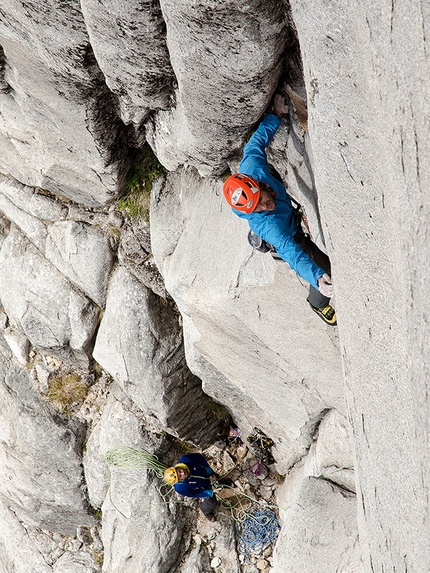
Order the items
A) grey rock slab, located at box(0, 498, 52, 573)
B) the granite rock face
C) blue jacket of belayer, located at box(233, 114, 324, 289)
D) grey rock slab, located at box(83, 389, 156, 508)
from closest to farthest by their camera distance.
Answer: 1. the granite rock face
2. blue jacket of belayer, located at box(233, 114, 324, 289)
3. grey rock slab, located at box(83, 389, 156, 508)
4. grey rock slab, located at box(0, 498, 52, 573)

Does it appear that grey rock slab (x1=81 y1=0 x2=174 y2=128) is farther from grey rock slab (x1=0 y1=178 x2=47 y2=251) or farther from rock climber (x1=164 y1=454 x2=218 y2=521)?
rock climber (x1=164 y1=454 x2=218 y2=521)

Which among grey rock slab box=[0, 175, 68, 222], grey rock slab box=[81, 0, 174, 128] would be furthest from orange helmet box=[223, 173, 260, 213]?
grey rock slab box=[0, 175, 68, 222]

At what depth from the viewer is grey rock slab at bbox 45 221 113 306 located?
10.5 m

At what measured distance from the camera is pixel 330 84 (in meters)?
4.19

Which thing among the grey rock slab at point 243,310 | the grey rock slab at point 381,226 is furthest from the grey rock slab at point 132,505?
the grey rock slab at point 381,226

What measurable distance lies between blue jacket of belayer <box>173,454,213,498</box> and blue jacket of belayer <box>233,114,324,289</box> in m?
6.11

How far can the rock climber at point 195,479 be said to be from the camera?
10117 millimetres

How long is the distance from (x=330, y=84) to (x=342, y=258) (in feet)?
4.84

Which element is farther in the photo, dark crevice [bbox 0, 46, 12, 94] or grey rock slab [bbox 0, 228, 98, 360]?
grey rock slab [bbox 0, 228, 98, 360]

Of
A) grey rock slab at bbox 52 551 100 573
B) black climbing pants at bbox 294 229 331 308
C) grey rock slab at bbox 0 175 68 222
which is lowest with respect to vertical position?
grey rock slab at bbox 52 551 100 573

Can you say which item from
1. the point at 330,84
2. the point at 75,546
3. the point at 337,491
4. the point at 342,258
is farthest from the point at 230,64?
the point at 75,546

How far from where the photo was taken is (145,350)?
10320 mm

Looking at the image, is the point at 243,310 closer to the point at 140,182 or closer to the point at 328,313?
the point at 328,313

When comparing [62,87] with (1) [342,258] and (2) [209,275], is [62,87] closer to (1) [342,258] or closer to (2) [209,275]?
(2) [209,275]
